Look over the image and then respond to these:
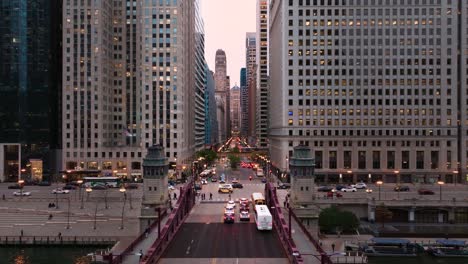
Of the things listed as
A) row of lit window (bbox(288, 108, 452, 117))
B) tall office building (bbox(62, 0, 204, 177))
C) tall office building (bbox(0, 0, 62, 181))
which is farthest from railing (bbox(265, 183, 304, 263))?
tall office building (bbox(0, 0, 62, 181))

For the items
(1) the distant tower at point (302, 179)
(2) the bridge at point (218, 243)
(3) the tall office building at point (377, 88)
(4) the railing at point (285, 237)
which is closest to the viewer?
(4) the railing at point (285, 237)

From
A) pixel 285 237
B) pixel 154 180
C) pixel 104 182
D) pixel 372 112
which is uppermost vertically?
pixel 372 112

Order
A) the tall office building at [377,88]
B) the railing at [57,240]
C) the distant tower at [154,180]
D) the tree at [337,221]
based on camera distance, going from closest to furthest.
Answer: the railing at [57,240]
the distant tower at [154,180]
the tree at [337,221]
the tall office building at [377,88]

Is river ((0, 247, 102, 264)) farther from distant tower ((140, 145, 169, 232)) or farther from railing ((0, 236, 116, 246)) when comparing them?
distant tower ((140, 145, 169, 232))

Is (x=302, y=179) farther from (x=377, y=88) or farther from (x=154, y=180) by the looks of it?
(x=377, y=88)

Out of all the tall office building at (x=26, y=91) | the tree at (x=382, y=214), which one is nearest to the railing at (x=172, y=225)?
the tree at (x=382, y=214)

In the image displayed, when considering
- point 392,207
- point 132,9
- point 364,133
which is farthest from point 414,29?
point 132,9

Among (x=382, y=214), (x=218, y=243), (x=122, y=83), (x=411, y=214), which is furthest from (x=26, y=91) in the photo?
(x=411, y=214)

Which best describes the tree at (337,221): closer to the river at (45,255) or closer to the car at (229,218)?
the car at (229,218)

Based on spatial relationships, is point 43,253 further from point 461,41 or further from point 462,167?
point 461,41
